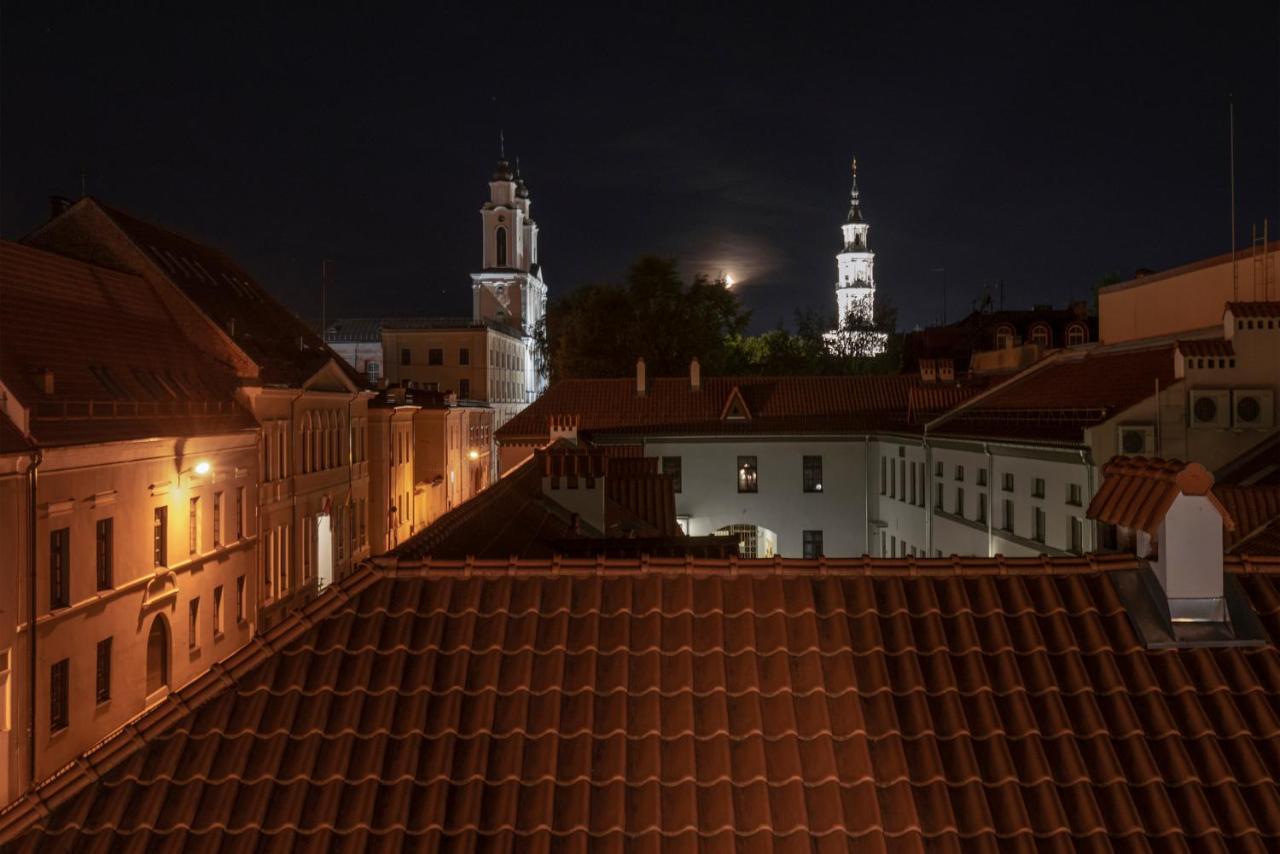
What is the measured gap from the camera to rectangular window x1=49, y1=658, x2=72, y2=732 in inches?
734

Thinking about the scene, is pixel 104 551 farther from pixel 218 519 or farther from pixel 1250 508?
pixel 1250 508

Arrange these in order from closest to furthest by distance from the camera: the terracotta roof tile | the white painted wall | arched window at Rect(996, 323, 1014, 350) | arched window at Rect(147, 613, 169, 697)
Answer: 1. arched window at Rect(147, 613, 169, 697)
2. the terracotta roof tile
3. the white painted wall
4. arched window at Rect(996, 323, 1014, 350)

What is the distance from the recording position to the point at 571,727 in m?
6.27

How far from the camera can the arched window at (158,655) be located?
23297 mm

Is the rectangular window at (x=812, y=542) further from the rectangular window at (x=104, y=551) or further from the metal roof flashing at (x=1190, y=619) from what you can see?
the metal roof flashing at (x=1190, y=619)

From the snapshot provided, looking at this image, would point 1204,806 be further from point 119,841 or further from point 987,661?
point 119,841

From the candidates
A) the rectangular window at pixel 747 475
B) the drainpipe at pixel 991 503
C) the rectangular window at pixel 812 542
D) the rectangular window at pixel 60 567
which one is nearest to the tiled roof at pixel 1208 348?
the drainpipe at pixel 991 503

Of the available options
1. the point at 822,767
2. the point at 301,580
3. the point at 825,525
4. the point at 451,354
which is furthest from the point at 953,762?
the point at 451,354

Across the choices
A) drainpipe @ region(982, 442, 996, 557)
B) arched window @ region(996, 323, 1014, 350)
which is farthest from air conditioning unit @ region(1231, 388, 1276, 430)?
arched window @ region(996, 323, 1014, 350)

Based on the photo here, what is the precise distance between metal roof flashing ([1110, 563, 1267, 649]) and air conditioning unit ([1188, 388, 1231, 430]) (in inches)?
763

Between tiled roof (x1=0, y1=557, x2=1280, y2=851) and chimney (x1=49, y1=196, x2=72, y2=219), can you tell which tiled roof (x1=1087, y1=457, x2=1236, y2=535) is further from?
chimney (x1=49, y1=196, x2=72, y2=219)

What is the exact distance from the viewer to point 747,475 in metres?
42.5

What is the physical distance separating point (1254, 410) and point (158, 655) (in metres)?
25.2

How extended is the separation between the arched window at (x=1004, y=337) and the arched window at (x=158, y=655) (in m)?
42.3
